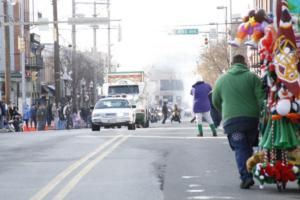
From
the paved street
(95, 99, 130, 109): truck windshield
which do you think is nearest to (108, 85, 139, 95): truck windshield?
(95, 99, 130, 109): truck windshield

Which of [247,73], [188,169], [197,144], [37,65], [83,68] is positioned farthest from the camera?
[83,68]

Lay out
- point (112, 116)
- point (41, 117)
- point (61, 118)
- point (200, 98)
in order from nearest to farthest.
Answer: point (200, 98) → point (112, 116) → point (41, 117) → point (61, 118)

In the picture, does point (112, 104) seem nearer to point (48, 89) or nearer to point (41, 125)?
point (41, 125)

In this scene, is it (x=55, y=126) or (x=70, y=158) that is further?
(x=55, y=126)

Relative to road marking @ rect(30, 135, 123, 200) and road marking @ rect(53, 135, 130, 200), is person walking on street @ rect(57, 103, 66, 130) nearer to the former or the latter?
road marking @ rect(53, 135, 130, 200)

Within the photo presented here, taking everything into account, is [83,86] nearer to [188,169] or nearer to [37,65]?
[37,65]

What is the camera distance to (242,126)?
1009 centimetres

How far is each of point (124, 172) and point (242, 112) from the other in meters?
2.75

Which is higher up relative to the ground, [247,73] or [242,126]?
[247,73]

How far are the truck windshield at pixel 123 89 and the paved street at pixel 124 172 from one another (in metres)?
23.1

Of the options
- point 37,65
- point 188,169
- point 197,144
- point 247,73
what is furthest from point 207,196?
point 37,65

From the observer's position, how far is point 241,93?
10.2 m

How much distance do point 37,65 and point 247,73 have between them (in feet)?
191

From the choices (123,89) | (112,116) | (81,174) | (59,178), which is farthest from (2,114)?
(59,178)
